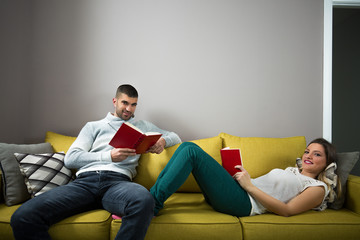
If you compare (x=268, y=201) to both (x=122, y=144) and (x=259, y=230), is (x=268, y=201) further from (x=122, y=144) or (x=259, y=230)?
(x=122, y=144)

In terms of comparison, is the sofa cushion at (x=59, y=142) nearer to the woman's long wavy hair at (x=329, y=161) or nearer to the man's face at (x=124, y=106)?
the man's face at (x=124, y=106)

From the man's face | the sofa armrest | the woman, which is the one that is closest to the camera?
the woman

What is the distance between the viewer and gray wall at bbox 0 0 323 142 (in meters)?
2.11

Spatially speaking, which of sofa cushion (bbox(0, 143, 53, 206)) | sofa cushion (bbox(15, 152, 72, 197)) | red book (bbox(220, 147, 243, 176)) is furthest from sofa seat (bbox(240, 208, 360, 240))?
sofa cushion (bbox(0, 143, 53, 206))

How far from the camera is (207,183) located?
1.29m

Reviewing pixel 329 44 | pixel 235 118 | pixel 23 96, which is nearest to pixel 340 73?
pixel 329 44

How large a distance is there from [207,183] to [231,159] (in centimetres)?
Result: 23

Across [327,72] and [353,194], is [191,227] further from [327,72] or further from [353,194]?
[327,72]

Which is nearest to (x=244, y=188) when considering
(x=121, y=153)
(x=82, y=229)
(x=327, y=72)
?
(x=121, y=153)

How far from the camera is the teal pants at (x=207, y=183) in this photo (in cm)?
125

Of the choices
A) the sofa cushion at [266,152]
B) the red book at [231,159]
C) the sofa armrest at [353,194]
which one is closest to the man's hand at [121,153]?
the red book at [231,159]

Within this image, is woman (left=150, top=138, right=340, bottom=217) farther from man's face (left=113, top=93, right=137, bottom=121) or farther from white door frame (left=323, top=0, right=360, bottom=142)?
white door frame (left=323, top=0, right=360, bottom=142)

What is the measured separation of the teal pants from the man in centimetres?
12

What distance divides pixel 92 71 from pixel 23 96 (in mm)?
689
